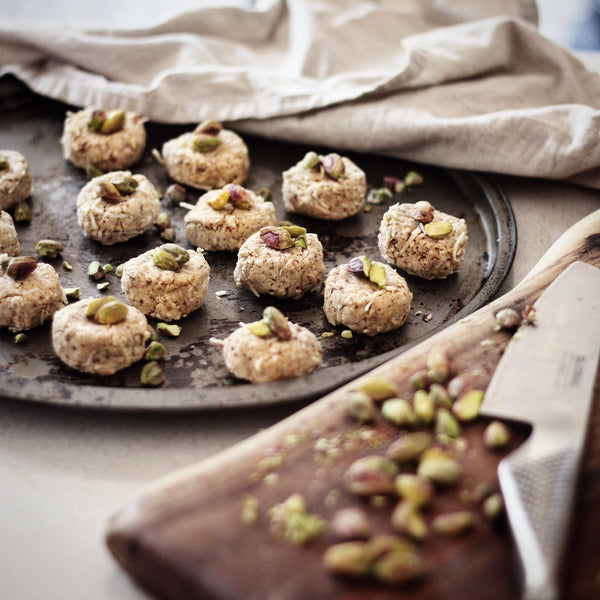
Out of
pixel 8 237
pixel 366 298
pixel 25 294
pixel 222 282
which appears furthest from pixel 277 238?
pixel 8 237

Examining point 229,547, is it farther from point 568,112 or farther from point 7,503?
A: point 568,112

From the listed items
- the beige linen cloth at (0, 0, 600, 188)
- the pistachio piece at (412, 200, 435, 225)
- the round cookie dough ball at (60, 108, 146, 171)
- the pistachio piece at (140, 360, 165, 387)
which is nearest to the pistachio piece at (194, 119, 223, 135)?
the beige linen cloth at (0, 0, 600, 188)

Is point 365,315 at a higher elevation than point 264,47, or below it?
below

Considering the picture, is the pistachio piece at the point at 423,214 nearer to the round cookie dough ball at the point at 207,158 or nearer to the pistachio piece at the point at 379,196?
the pistachio piece at the point at 379,196

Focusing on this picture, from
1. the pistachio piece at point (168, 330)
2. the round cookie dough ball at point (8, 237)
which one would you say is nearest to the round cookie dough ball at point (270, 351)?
the pistachio piece at point (168, 330)

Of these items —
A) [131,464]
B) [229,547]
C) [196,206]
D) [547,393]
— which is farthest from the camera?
[196,206]

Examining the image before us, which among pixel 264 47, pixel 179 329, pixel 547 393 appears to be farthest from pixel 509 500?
pixel 264 47
